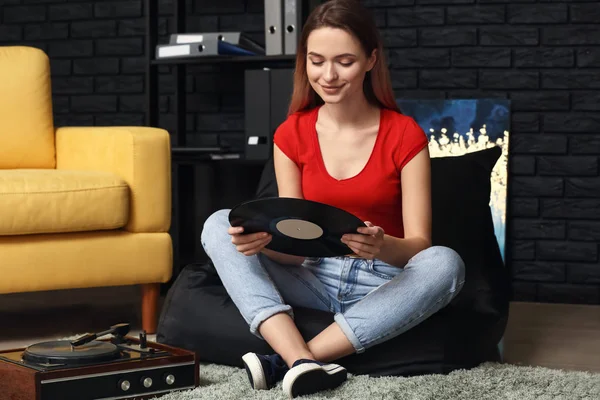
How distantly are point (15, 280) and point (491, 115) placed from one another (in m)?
1.78

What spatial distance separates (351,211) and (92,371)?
67 centimetres

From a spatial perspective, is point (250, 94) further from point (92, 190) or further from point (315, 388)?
point (315, 388)

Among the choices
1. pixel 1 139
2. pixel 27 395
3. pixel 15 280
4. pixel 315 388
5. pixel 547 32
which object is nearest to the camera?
pixel 27 395

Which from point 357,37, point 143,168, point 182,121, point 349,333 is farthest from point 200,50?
point 349,333

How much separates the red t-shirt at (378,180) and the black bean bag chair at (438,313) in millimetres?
252

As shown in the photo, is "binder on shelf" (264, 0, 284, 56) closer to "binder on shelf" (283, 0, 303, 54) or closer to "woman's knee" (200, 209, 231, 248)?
"binder on shelf" (283, 0, 303, 54)

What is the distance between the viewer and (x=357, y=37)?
1986mm

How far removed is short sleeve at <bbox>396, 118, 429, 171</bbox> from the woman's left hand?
0.30 m

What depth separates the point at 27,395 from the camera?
169cm

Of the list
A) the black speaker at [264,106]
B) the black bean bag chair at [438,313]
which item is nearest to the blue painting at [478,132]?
the black speaker at [264,106]

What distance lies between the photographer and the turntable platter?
5.63 ft

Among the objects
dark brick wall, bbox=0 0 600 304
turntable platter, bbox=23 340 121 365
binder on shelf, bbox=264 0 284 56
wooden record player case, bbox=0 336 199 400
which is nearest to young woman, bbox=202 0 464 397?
wooden record player case, bbox=0 336 199 400

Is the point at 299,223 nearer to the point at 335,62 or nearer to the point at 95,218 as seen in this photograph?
the point at 335,62

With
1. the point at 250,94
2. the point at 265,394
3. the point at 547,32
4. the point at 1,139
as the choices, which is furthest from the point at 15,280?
the point at 547,32
